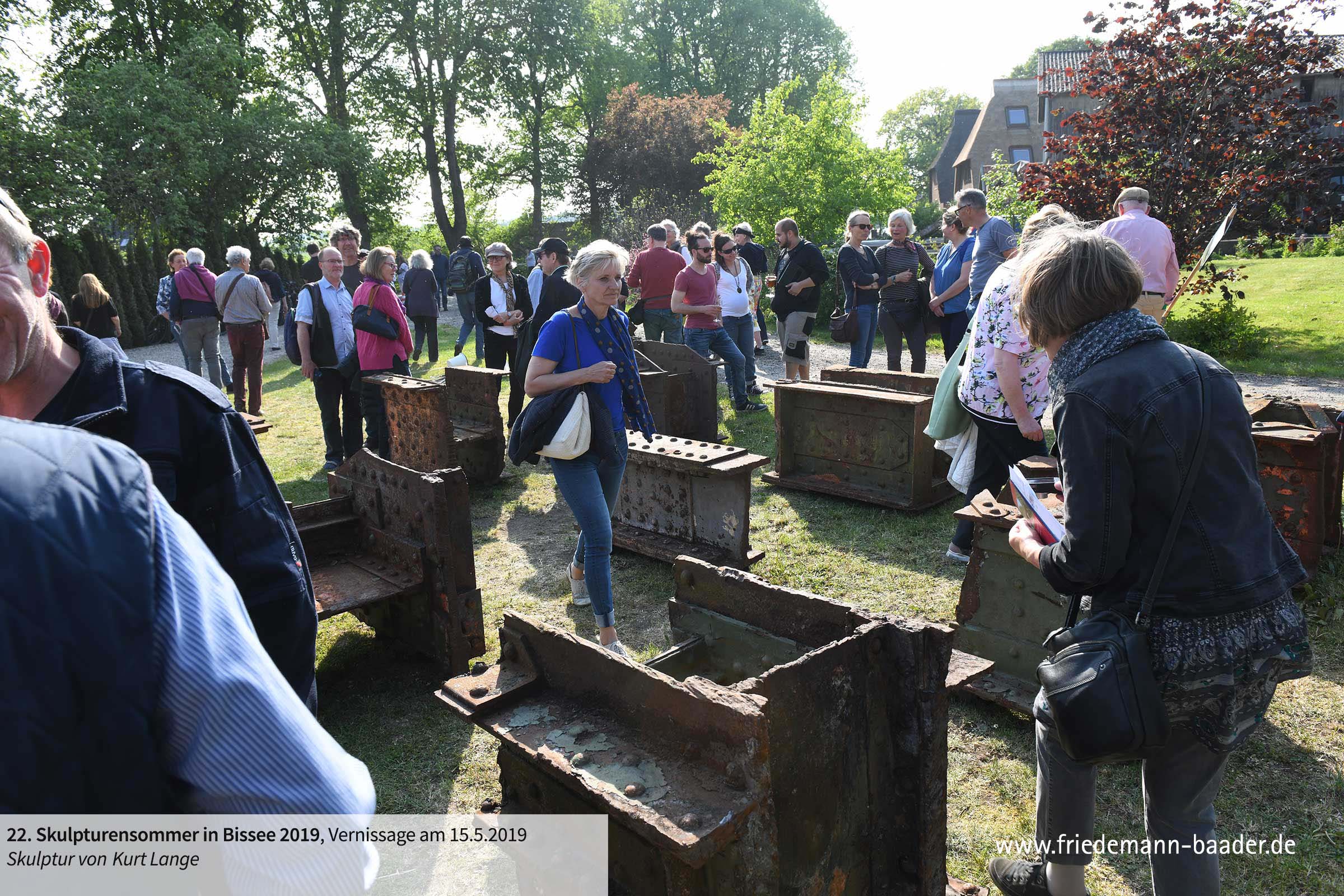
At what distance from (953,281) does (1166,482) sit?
21.2 feet

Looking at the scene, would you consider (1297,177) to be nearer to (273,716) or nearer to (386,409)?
(386,409)

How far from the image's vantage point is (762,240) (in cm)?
1994

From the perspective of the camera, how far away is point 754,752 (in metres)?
2.03

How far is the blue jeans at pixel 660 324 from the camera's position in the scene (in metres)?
10.3

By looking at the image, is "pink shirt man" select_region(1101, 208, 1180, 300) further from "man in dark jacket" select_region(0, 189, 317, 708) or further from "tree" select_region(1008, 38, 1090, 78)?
"tree" select_region(1008, 38, 1090, 78)

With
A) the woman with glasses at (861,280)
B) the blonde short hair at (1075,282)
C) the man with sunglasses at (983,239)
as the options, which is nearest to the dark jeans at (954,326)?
the woman with glasses at (861,280)

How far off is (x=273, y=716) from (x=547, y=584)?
4778mm

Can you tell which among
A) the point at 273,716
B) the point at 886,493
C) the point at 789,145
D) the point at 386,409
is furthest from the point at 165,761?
the point at 789,145

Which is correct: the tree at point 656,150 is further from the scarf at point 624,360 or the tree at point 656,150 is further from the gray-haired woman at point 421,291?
the scarf at point 624,360

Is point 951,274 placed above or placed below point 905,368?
above

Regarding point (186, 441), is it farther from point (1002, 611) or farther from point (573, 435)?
point (1002, 611)

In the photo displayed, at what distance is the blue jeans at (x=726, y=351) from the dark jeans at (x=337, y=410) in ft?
11.1

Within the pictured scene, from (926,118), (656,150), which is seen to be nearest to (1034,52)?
(926,118)

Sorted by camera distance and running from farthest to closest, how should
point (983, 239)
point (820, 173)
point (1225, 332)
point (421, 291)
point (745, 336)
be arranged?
point (820, 173), point (421, 291), point (1225, 332), point (745, 336), point (983, 239)
